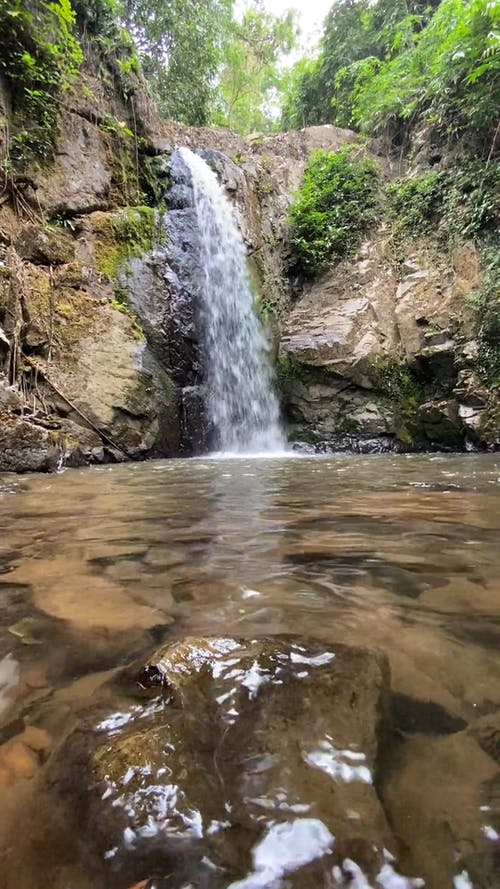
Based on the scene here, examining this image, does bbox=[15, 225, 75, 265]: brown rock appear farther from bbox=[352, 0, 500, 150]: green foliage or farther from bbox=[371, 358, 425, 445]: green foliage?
bbox=[352, 0, 500, 150]: green foliage

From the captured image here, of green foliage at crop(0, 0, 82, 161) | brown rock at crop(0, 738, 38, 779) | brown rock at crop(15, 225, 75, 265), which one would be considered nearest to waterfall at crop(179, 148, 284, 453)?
brown rock at crop(15, 225, 75, 265)

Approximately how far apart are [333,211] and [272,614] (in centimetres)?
1031

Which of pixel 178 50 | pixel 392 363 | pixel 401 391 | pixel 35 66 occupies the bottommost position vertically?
pixel 401 391

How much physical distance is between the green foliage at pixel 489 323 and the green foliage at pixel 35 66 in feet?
22.3

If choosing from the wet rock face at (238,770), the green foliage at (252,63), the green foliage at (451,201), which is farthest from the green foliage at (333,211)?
the wet rock face at (238,770)

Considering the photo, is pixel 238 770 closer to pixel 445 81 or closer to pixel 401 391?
pixel 401 391

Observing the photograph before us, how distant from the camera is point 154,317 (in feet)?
24.9

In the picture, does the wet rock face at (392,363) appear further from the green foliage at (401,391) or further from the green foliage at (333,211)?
the green foliage at (333,211)

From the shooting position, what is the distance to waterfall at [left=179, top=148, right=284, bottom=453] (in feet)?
26.7

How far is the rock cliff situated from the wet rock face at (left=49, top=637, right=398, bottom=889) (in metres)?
4.86

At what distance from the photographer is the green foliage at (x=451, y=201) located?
8.51m

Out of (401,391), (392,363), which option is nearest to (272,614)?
(401,391)

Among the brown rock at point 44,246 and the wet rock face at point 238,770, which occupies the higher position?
the brown rock at point 44,246

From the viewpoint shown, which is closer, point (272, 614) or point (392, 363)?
point (272, 614)
